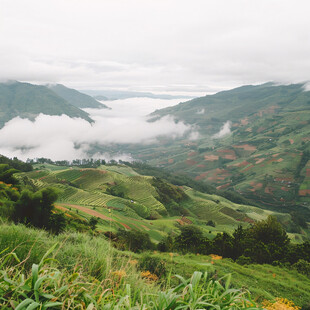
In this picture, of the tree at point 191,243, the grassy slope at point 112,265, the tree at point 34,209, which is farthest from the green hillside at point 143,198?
the grassy slope at point 112,265

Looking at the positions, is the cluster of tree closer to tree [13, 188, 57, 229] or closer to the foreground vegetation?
the foreground vegetation

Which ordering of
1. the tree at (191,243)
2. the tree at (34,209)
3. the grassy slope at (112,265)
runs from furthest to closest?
the tree at (191,243) < the tree at (34,209) < the grassy slope at (112,265)

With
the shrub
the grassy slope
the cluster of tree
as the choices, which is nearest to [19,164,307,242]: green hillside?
the cluster of tree

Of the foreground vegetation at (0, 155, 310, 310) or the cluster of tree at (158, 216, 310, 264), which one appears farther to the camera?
the cluster of tree at (158, 216, 310, 264)

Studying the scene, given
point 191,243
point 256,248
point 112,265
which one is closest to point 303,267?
point 256,248

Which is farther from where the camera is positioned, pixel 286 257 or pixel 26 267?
pixel 286 257

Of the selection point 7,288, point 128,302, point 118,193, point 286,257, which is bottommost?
point 118,193

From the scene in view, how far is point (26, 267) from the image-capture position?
183 inches

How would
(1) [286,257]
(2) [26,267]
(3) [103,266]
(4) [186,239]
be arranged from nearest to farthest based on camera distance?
1. (2) [26,267]
2. (3) [103,266]
3. (1) [286,257]
4. (4) [186,239]

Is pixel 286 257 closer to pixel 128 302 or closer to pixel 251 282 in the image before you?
pixel 251 282

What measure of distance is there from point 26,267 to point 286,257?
2742 centimetres

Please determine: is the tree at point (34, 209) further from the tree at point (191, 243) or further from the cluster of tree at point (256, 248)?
the tree at point (191, 243)

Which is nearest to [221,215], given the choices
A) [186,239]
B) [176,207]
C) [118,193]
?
[176,207]

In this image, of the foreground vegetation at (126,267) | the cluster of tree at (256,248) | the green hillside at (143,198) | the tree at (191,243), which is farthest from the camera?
the green hillside at (143,198)
